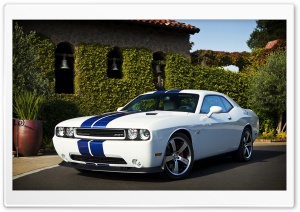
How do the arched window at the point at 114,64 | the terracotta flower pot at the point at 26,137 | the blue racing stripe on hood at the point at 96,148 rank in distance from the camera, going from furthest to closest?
the arched window at the point at 114,64, the terracotta flower pot at the point at 26,137, the blue racing stripe on hood at the point at 96,148

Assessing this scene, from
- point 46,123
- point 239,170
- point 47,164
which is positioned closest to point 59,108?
point 46,123

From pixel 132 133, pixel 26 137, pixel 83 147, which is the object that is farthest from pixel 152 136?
pixel 26 137

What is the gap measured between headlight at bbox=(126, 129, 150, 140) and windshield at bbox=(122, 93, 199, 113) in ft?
4.21

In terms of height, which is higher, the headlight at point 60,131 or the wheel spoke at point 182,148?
the headlight at point 60,131

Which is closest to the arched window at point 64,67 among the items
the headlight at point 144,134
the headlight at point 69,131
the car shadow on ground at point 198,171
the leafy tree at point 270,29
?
the leafy tree at point 270,29

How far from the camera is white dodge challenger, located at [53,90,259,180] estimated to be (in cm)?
544

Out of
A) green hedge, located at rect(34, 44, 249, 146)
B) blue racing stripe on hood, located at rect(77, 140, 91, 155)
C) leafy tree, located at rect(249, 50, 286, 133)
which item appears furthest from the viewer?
leafy tree, located at rect(249, 50, 286, 133)

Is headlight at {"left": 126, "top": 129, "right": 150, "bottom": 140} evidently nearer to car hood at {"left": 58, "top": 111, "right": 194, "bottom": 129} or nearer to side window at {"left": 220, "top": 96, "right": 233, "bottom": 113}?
car hood at {"left": 58, "top": 111, "right": 194, "bottom": 129}

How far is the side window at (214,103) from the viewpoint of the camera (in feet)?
22.5

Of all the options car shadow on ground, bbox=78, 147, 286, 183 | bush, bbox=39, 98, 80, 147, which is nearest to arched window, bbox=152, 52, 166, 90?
bush, bbox=39, 98, 80, 147

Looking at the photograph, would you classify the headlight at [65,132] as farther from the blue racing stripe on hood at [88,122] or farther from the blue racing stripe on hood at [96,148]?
the blue racing stripe on hood at [96,148]

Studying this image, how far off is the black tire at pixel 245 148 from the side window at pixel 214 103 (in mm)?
561
